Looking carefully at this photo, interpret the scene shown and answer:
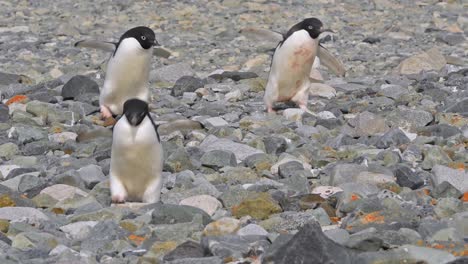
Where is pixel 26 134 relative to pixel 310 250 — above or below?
below

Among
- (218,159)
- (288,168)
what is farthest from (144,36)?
(288,168)

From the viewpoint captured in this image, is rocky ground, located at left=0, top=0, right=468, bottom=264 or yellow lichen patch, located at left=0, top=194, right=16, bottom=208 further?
yellow lichen patch, located at left=0, top=194, right=16, bottom=208

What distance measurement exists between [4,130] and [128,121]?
2.70 metres

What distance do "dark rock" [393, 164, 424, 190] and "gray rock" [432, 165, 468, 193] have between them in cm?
12

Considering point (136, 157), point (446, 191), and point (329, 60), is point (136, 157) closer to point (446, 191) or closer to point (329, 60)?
point (446, 191)

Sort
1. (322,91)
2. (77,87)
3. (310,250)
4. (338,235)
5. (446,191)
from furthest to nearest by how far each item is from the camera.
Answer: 1. (322,91)
2. (77,87)
3. (446,191)
4. (338,235)
5. (310,250)

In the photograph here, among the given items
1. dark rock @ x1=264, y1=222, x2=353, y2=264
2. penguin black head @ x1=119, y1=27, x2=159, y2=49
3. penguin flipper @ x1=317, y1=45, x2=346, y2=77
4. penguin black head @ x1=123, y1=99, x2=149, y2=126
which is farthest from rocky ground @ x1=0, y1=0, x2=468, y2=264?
penguin black head @ x1=119, y1=27, x2=159, y2=49

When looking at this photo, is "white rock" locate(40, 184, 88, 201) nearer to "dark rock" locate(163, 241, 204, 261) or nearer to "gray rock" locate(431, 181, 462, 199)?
"dark rock" locate(163, 241, 204, 261)

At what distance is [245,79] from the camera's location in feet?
36.8

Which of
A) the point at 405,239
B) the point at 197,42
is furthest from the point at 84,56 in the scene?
the point at 405,239

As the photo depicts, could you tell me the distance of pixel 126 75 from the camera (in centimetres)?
891

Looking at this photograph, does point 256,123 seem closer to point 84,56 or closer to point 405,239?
point 405,239

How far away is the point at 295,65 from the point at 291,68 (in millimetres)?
47

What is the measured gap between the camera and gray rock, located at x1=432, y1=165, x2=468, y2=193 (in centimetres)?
598
